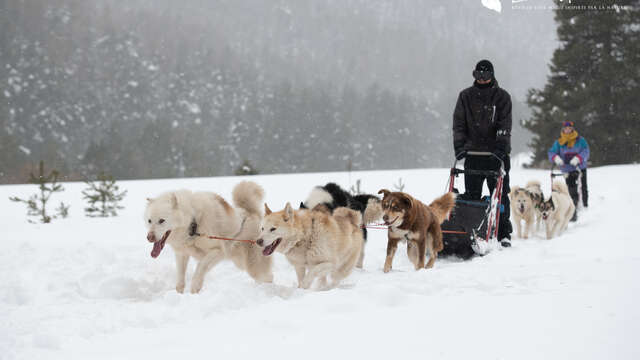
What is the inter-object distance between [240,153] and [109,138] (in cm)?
1586

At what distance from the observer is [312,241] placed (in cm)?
440

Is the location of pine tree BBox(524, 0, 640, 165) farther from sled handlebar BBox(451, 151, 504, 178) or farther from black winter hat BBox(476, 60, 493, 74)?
sled handlebar BBox(451, 151, 504, 178)

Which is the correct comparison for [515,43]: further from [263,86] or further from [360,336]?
[360,336]

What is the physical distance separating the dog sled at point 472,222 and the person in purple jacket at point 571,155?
4738 mm

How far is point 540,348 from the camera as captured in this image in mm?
2117

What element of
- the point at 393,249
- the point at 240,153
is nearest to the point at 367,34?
the point at 240,153

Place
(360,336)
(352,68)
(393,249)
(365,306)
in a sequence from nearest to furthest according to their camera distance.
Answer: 1. (360,336)
2. (365,306)
3. (393,249)
4. (352,68)

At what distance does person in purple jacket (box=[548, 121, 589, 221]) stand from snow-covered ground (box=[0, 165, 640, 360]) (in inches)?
180

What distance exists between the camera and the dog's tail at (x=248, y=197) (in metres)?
4.94

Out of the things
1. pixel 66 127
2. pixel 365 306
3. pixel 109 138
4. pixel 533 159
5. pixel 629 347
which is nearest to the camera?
pixel 629 347

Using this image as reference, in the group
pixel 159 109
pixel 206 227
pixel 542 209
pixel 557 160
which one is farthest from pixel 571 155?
pixel 159 109

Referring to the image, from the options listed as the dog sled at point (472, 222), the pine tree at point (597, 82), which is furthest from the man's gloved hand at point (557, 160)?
the pine tree at point (597, 82)

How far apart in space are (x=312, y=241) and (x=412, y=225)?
1.33 meters

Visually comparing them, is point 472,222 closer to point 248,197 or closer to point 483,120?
point 483,120
